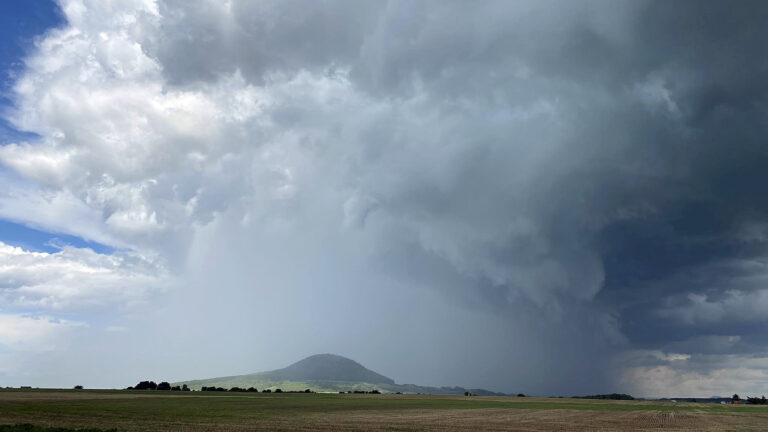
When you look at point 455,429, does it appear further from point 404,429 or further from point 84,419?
point 84,419

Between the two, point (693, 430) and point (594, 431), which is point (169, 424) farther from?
point (693, 430)

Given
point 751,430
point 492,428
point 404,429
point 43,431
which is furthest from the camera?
point 751,430

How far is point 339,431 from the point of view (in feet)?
158

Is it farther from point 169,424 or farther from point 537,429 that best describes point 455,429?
point 169,424

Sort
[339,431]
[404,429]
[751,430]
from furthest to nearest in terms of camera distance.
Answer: [751,430]
[404,429]
[339,431]

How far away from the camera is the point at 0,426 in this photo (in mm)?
44188

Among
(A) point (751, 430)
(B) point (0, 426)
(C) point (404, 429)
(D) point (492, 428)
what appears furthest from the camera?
(A) point (751, 430)

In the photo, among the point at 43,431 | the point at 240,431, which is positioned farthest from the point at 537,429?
the point at 43,431

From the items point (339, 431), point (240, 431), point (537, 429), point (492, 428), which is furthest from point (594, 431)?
point (240, 431)

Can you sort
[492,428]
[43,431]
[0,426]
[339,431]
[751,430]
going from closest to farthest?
[43,431] < [0,426] < [339,431] < [492,428] < [751,430]

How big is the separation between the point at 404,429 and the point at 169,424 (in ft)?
80.3

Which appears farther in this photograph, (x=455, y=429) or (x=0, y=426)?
(x=455, y=429)

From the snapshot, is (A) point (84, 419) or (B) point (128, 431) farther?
(A) point (84, 419)

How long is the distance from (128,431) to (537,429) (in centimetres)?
4147
